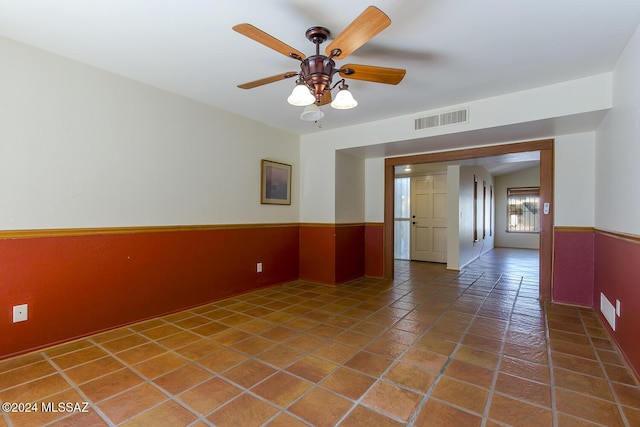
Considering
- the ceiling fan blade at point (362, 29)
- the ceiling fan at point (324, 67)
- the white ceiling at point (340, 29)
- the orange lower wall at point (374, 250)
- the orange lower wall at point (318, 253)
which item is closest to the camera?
the ceiling fan blade at point (362, 29)

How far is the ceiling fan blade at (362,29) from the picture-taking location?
148cm

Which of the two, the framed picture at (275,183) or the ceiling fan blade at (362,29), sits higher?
the ceiling fan blade at (362,29)

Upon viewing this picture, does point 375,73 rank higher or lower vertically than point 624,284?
higher

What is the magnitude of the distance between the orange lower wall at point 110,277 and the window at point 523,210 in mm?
9006

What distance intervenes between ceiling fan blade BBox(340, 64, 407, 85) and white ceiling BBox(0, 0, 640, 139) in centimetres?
27

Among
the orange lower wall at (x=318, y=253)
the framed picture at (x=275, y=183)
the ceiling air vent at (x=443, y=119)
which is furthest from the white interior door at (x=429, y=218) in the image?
the framed picture at (x=275, y=183)

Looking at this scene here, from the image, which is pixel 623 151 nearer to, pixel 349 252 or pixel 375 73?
pixel 375 73

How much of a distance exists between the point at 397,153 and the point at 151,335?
368 centimetres

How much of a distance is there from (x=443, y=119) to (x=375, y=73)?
5.54 feet

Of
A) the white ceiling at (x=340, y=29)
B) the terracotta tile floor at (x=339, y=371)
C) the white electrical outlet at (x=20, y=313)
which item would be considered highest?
the white ceiling at (x=340, y=29)

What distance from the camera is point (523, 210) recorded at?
958 cm

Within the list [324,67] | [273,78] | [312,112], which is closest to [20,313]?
[273,78]

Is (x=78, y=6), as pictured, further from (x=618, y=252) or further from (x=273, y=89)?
(x=618, y=252)

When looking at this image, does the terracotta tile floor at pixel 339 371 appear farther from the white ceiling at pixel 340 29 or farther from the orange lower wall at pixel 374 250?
the white ceiling at pixel 340 29
